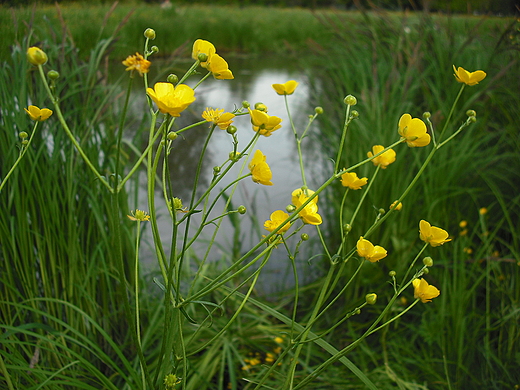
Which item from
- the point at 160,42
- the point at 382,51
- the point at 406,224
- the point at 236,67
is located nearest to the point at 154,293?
the point at 406,224

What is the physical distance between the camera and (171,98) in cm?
32

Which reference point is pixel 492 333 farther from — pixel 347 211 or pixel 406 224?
pixel 347 211

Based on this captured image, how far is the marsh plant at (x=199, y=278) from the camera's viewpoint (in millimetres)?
363

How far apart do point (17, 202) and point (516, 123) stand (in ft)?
4.29

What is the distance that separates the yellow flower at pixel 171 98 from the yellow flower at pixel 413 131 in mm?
213

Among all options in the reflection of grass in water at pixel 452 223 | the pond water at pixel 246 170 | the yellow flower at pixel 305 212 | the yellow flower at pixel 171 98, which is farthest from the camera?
the pond water at pixel 246 170

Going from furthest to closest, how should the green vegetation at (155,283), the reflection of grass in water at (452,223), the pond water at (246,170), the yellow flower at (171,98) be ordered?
the pond water at (246,170)
the reflection of grass in water at (452,223)
the green vegetation at (155,283)
the yellow flower at (171,98)

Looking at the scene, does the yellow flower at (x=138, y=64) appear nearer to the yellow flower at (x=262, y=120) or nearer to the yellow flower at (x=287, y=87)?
the yellow flower at (x=262, y=120)

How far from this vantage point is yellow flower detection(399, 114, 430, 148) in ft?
1.37

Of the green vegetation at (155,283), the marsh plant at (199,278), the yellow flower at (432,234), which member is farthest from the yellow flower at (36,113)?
the yellow flower at (432,234)

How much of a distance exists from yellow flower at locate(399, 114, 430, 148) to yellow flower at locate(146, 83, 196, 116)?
21 cm

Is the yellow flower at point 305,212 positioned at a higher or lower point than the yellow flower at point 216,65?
lower

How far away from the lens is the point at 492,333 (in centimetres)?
94

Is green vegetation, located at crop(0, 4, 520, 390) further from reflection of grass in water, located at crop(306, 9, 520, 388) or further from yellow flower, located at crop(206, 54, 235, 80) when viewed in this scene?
yellow flower, located at crop(206, 54, 235, 80)
